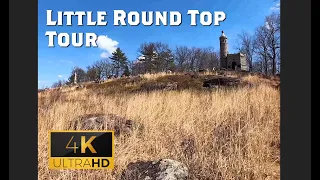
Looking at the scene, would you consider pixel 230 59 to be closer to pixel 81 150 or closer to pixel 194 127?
pixel 194 127

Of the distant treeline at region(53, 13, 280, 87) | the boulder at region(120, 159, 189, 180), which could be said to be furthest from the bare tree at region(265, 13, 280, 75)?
the boulder at region(120, 159, 189, 180)

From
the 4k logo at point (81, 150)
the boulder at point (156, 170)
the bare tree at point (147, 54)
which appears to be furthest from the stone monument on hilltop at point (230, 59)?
the 4k logo at point (81, 150)

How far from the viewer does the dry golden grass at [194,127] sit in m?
3.26

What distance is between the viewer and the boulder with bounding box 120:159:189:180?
3.04 m

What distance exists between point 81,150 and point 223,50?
2073 millimetres

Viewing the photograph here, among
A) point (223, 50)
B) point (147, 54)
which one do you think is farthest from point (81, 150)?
point (223, 50)

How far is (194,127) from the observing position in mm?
3551

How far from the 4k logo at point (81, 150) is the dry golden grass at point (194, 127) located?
0.07 meters

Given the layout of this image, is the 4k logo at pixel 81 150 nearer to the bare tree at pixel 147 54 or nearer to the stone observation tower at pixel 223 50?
the bare tree at pixel 147 54

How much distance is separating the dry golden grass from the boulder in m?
0.10

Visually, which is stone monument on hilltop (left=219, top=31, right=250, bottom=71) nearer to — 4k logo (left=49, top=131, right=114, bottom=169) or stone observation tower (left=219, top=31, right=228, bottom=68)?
stone observation tower (left=219, top=31, right=228, bottom=68)
